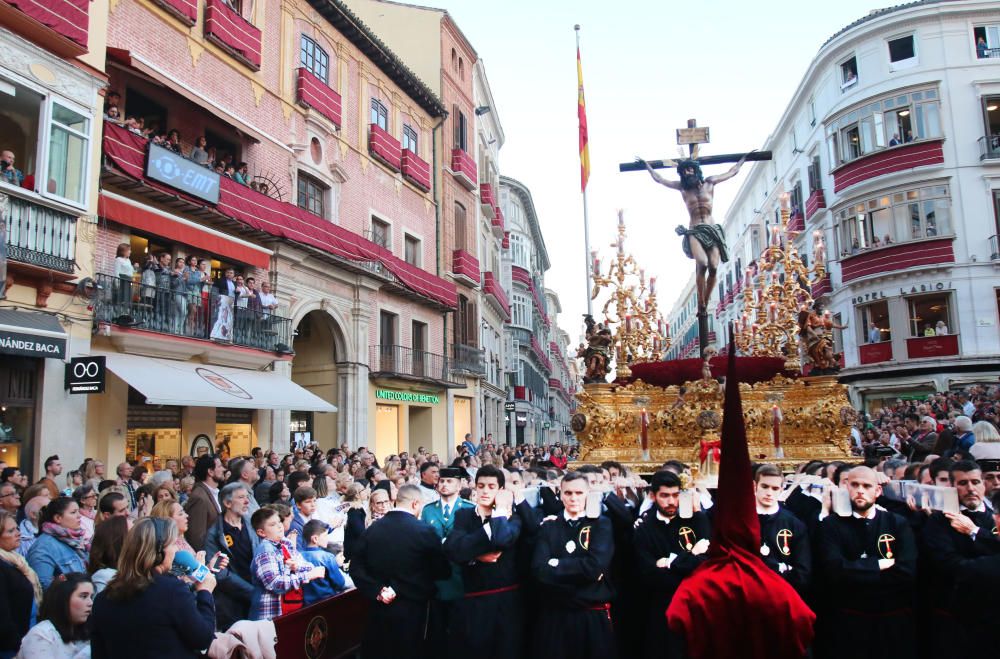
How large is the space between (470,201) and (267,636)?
2823cm

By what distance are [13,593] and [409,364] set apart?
20.8m

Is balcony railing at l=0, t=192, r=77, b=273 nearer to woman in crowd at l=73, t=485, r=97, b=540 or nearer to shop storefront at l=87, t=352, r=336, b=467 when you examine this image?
shop storefront at l=87, t=352, r=336, b=467

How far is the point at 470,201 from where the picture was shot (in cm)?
3238

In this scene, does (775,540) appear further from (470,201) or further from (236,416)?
(470,201)

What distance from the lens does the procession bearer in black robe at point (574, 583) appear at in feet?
16.8

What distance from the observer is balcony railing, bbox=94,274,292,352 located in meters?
14.2

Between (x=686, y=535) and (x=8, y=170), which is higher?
(x=8, y=170)

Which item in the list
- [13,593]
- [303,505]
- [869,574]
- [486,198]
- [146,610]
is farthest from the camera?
[486,198]

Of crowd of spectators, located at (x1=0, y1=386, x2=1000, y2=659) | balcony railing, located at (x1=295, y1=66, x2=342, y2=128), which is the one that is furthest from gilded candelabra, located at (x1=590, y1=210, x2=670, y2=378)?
balcony railing, located at (x1=295, y1=66, x2=342, y2=128)

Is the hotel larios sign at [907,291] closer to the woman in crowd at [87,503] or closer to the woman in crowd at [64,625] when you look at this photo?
the woman in crowd at [87,503]

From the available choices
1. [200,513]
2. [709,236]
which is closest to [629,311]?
[709,236]

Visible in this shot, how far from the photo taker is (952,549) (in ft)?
16.2

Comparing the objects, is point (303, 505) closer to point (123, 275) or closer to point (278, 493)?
point (278, 493)

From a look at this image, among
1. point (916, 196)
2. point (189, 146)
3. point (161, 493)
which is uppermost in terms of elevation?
point (916, 196)
